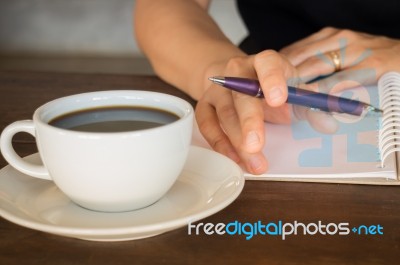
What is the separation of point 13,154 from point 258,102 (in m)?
0.26

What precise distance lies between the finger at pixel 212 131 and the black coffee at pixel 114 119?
0.15 meters

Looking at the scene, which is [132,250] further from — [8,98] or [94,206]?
[8,98]

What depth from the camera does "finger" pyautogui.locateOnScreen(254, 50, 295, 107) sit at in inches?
24.6

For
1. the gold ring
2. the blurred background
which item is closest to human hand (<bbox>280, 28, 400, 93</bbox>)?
the gold ring

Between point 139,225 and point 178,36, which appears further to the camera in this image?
point 178,36

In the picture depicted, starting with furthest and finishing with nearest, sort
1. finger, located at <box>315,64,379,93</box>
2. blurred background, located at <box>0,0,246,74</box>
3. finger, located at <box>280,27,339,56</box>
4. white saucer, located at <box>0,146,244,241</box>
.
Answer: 1. blurred background, located at <box>0,0,246,74</box>
2. finger, located at <box>280,27,339,56</box>
3. finger, located at <box>315,64,379,93</box>
4. white saucer, located at <box>0,146,244,241</box>

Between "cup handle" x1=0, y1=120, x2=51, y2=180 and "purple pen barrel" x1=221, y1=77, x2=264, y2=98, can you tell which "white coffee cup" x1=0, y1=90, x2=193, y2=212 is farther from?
"purple pen barrel" x1=221, y1=77, x2=264, y2=98

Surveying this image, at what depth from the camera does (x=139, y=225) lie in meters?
0.45

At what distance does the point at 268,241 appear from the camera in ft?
1.65

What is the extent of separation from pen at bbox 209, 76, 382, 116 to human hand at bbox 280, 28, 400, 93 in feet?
0.54

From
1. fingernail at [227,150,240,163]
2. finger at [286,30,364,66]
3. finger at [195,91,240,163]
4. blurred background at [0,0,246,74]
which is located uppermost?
blurred background at [0,0,246,74]

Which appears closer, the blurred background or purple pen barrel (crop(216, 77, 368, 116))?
purple pen barrel (crop(216, 77, 368, 116))

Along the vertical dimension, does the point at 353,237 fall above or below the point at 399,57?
below

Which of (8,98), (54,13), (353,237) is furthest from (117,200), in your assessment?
(54,13)
